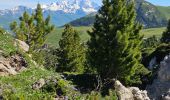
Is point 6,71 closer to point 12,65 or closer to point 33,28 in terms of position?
point 12,65

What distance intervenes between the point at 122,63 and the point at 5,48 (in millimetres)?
16131

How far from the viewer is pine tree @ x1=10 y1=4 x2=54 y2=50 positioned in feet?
273

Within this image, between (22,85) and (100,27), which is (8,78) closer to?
(22,85)

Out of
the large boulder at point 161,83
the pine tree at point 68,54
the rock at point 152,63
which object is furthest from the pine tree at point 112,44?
the pine tree at point 68,54

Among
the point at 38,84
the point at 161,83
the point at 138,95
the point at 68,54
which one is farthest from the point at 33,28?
the point at 38,84

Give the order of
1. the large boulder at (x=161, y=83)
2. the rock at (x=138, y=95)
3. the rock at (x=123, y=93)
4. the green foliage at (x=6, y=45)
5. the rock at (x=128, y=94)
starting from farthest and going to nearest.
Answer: the large boulder at (x=161, y=83), the rock at (x=138, y=95), the rock at (x=128, y=94), the rock at (x=123, y=93), the green foliage at (x=6, y=45)

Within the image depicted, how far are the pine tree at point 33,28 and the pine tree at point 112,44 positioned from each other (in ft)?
112

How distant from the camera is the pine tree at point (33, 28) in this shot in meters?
83.1

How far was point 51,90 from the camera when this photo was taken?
3250 centimetres

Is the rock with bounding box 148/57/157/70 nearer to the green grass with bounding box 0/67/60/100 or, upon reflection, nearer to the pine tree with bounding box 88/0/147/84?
the pine tree with bounding box 88/0/147/84

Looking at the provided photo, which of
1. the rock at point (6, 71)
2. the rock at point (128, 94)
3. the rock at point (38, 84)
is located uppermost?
the rock at point (6, 71)

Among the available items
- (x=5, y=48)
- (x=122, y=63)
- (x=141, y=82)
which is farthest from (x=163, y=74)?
(x=5, y=48)

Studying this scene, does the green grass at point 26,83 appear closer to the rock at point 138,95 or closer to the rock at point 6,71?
the rock at point 6,71

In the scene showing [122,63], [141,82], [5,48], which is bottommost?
[141,82]
